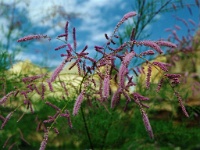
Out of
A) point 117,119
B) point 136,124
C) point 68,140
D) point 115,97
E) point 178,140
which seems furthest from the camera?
point 68,140

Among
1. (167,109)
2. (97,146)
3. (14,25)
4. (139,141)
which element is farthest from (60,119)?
(167,109)

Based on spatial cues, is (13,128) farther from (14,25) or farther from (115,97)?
(115,97)

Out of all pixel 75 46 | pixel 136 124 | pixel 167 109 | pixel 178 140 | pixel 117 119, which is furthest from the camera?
pixel 167 109

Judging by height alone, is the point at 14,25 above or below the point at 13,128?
above

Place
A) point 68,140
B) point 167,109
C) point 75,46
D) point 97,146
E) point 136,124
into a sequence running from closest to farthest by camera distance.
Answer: point 75,46 → point 97,146 → point 136,124 → point 167,109 → point 68,140

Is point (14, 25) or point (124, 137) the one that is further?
point (14, 25)

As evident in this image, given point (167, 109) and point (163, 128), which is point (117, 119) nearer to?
point (163, 128)

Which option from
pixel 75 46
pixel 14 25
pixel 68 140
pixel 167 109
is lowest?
pixel 68 140

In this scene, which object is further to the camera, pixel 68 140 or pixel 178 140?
pixel 68 140

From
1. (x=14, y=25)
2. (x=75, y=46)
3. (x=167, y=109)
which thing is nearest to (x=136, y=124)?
(x=167, y=109)
